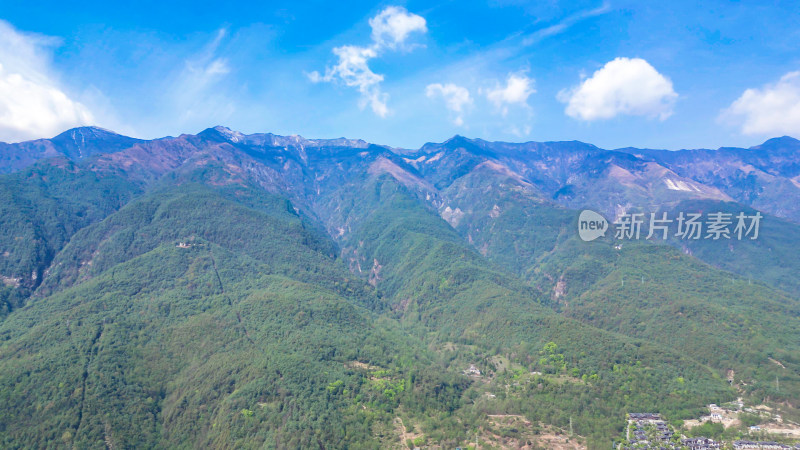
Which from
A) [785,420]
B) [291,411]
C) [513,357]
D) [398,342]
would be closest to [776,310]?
[785,420]

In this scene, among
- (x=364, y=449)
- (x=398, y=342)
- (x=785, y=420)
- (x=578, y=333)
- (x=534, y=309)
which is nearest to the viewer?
(x=364, y=449)

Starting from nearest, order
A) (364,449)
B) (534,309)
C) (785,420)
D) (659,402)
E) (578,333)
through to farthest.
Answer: (364,449)
(785,420)
(659,402)
(578,333)
(534,309)

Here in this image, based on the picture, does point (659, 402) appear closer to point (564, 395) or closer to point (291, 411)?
point (564, 395)

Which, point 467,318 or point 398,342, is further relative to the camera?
point 467,318

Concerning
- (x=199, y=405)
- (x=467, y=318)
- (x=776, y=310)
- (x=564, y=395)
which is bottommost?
(x=199, y=405)

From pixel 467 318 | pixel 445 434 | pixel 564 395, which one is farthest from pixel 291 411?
pixel 467 318

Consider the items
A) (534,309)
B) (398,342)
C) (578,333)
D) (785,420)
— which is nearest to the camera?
(785,420)

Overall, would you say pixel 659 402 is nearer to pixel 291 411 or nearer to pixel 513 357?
pixel 513 357

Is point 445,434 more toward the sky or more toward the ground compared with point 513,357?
more toward the ground

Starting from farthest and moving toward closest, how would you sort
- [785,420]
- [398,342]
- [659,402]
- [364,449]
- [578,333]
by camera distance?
1. [398,342]
2. [578,333]
3. [659,402]
4. [785,420]
5. [364,449]
